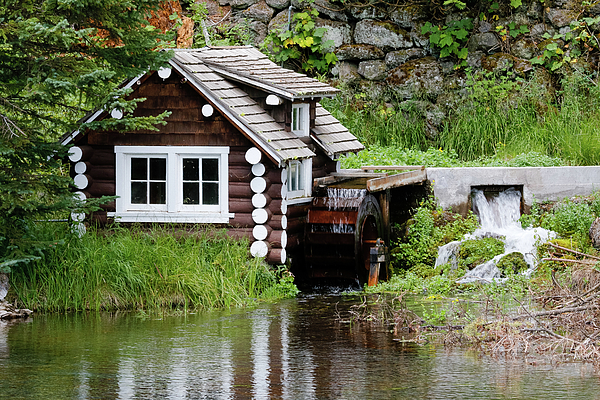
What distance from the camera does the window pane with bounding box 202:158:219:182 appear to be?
13.1 meters

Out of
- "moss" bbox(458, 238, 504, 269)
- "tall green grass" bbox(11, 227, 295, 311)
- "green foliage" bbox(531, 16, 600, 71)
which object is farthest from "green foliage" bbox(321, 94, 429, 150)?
"tall green grass" bbox(11, 227, 295, 311)

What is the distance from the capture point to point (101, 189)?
13.4 m

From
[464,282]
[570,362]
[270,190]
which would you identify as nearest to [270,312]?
[270,190]

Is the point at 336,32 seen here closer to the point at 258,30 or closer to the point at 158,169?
the point at 258,30

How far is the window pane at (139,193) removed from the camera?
13.3 m

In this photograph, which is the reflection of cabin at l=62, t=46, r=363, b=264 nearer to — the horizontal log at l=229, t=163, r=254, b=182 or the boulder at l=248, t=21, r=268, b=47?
the horizontal log at l=229, t=163, r=254, b=182

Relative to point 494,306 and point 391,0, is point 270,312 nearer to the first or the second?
point 494,306

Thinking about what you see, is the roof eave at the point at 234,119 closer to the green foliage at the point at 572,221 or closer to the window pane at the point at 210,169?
the window pane at the point at 210,169

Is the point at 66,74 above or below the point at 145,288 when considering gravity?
above

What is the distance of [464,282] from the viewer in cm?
1318

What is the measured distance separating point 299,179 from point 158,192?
2.19 meters

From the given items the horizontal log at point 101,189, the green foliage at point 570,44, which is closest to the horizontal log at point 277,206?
the horizontal log at point 101,189

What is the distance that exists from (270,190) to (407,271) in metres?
2.81

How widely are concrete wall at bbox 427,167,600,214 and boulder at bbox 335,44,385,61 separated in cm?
532
